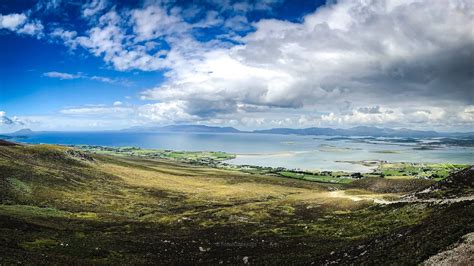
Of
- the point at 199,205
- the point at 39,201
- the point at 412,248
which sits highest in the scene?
the point at 412,248

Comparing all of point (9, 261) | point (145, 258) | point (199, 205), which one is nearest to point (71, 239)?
point (145, 258)

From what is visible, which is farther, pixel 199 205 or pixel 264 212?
pixel 199 205

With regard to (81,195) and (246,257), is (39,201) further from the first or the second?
(246,257)

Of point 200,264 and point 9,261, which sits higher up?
point 9,261

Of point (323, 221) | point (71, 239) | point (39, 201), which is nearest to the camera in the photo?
point (71, 239)

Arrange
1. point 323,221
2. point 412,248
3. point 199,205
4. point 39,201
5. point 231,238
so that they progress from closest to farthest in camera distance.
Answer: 1. point 412,248
2. point 231,238
3. point 323,221
4. point 39,201
5. point 199,205

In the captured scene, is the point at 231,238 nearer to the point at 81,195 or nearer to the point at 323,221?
the point at 323,221
